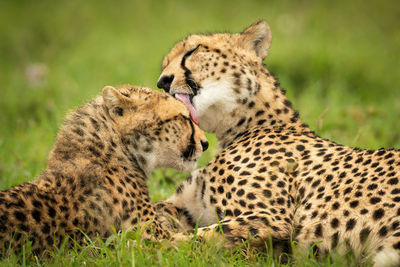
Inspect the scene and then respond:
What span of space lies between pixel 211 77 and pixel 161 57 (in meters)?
4.84

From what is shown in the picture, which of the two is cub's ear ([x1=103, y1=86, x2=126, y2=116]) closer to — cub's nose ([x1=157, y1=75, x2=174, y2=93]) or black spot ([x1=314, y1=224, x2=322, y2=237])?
cub's nose ([x1=157, y1=75, x2=174, y2=93])

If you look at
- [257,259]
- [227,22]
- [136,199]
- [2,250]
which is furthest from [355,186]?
[227,22]

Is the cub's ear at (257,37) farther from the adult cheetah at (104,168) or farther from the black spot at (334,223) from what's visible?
the black spot at (334,223)

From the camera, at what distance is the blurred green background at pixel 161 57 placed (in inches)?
207

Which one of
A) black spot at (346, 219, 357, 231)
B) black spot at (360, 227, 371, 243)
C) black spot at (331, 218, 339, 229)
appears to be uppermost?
black spot at (331, 218, 339, 229)

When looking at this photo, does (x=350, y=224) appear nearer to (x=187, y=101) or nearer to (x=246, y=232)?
(x=246, y=232)

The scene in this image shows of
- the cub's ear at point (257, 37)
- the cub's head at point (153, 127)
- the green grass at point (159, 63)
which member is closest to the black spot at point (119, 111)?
the cub's head at point (153, 127)

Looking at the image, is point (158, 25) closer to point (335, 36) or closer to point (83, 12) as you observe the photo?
point (83, 12)

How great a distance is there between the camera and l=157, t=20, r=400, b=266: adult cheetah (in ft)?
9.21

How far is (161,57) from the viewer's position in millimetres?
8359

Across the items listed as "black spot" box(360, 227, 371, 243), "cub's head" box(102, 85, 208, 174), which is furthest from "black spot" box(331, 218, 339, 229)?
"cub's head" box(102, 85, 208, 174)

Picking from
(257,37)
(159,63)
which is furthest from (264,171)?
(159,63)

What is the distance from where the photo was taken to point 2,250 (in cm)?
255

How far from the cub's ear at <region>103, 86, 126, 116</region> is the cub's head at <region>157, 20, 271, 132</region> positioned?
1.72 ft
